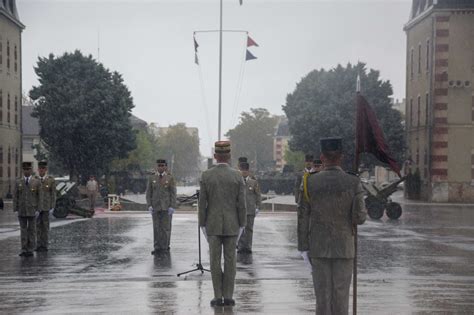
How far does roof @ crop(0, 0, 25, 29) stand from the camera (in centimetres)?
4934

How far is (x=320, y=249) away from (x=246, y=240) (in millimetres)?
8612

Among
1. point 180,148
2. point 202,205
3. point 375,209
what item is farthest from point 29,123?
point 202,205

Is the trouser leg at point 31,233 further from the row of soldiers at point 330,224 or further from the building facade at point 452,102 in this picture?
the building facade at point 452,102

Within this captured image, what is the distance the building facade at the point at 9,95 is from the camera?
49.9 metres

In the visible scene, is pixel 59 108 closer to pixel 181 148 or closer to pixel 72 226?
pixel 72 226

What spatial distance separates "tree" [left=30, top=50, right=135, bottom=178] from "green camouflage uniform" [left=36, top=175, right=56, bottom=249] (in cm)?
3903

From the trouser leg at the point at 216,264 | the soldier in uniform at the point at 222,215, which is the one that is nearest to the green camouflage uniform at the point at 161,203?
the soldier in uniform at the point at 222,215

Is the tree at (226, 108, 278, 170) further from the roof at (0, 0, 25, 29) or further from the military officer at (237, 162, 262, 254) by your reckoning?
the military officer at (237, 162, 262, 254)

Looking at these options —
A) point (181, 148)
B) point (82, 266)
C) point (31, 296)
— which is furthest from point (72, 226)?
point (181, 148)

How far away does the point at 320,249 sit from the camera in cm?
705

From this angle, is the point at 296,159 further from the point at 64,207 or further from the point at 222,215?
the point at 222,215

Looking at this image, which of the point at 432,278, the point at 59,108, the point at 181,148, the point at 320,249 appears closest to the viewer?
the point at 320,249

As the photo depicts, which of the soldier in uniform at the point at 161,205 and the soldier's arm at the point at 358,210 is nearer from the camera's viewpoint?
the soldier's arm at the point at 358,210

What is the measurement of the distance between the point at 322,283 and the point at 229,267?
8.34ft
